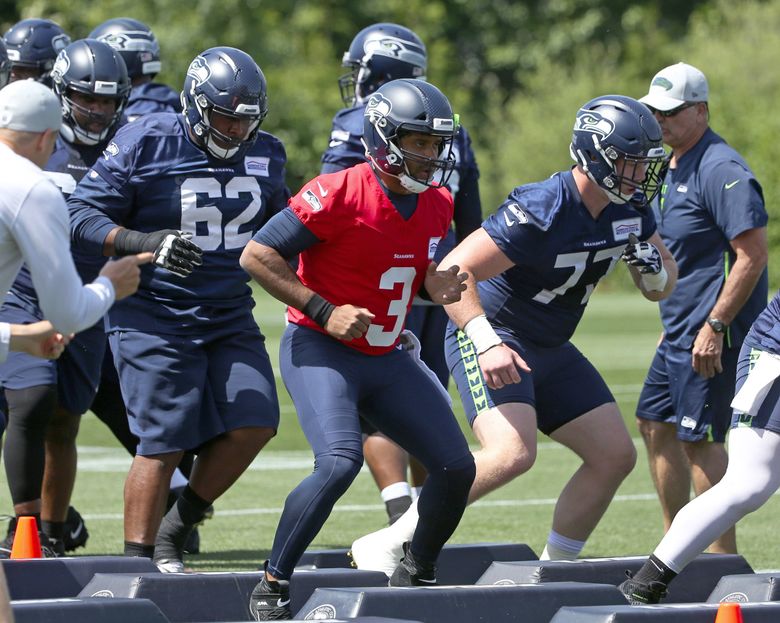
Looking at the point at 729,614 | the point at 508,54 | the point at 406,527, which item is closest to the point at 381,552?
the point at 406,527

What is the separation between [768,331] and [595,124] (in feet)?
3.74

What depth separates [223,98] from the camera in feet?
21.2

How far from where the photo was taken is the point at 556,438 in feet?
22.2

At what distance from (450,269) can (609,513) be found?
3.80 m

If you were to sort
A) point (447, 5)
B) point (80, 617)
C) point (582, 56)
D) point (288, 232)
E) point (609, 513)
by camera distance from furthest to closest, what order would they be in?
point (447, 5) → point (582, 56) → point (609, 513) → point (288, 232) → point (80, 617)

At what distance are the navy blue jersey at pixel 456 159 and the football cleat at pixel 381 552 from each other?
78.6 inches

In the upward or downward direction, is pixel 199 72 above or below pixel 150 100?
above

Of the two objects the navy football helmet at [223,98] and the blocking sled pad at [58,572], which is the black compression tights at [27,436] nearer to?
the blocking sled pad at [58,572]

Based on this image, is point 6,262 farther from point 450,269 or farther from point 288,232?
point 450,269

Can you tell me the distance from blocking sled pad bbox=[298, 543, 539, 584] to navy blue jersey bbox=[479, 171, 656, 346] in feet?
2.96

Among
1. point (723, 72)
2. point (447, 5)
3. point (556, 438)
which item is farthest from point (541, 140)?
point (556, 438)

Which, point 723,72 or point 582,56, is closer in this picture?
point 723,72

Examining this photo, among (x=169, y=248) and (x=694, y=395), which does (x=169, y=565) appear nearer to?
(x=169, y=248)

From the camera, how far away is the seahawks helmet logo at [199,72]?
6527 mm
